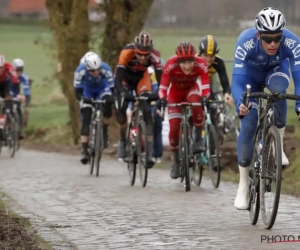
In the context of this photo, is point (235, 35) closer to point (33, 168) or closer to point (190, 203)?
point (33, 168)

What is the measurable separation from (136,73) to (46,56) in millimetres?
14799

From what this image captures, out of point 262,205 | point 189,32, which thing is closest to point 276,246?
point 262,205

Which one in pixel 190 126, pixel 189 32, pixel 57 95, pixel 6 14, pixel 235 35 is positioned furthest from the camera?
pixel 6 14

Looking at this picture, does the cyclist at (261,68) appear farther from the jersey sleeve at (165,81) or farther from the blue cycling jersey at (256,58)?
the jersey sleeve at (165,81)

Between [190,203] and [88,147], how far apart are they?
231 inches

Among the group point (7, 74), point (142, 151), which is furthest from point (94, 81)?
point (7, 74)

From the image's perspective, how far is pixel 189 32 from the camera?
29.1m

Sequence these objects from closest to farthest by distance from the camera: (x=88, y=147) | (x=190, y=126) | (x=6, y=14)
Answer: (x=190, y=126), (x=88, y=147), (x=6, y=14)

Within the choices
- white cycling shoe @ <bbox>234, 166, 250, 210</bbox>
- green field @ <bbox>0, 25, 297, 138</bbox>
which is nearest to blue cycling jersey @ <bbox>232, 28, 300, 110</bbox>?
white cycling shoe @ <bbox>234, 166, 250, 210</bbox>

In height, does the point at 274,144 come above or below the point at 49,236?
above

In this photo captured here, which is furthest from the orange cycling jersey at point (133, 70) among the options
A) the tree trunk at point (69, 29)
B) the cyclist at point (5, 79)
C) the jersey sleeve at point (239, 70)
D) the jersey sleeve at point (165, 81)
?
the tree trunk at point (69, 29)

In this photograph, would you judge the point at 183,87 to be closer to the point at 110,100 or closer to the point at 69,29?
the point at 110,100

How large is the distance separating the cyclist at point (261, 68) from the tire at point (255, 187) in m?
0.13

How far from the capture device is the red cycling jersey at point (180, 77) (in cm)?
1347
